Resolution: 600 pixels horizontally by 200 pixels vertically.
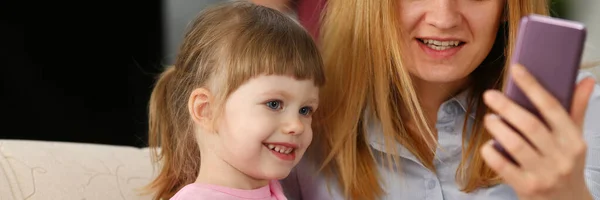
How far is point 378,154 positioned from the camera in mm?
1563

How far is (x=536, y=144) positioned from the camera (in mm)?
923

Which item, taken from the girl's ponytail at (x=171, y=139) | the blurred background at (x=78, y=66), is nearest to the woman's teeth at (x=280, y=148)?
the girl's ponytail at (x=171, y=139)

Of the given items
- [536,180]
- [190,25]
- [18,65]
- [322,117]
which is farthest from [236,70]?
[18,65]

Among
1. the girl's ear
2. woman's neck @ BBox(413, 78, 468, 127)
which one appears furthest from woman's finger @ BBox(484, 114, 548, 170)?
woman's neck @ BBox(413, 78, 468, 127)

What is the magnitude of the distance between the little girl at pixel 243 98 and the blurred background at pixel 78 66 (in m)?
1.70

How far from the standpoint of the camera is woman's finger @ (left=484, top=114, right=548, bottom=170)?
928 millimetres

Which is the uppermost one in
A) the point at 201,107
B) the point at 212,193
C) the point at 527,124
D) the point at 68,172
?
the point at 527,124

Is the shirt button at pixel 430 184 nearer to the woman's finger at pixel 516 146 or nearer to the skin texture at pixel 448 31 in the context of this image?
the skin texture at pixel 448 31

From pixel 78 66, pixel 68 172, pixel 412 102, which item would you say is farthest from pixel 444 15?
→ pixel 78 66

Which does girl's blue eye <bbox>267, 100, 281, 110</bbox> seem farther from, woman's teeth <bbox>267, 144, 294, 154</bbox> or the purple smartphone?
the purple smartphone

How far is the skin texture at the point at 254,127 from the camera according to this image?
1.23m

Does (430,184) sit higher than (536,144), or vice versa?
(536,144)

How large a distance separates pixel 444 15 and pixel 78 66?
2.14m

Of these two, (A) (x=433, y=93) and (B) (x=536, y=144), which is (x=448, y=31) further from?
(B) (x=536, y=144)
